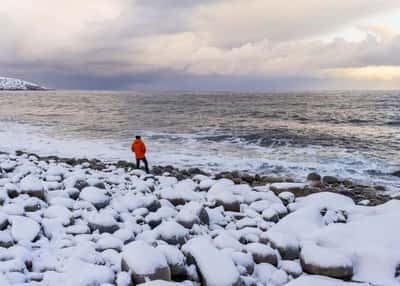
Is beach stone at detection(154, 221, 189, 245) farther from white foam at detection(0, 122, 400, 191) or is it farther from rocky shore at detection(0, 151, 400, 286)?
white foam at detection(0, 122, 400, 191)

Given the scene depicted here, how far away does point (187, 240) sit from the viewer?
5.04 metres

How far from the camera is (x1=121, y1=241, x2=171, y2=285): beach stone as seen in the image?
376 centimetres

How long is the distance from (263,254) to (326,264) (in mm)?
758

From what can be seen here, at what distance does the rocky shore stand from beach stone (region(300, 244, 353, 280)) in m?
0.01

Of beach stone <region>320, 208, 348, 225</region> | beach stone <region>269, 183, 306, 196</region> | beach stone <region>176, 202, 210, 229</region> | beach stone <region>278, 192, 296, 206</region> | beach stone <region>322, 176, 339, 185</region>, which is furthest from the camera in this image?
beach stone <region>322, 176, 339, 185</region>

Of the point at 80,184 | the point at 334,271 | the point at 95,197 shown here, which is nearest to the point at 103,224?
the point at 95,197

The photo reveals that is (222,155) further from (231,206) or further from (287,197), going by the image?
(231,206)

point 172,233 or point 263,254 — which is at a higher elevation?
point 172,233

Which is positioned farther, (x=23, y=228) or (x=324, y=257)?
(x=23, y=228)

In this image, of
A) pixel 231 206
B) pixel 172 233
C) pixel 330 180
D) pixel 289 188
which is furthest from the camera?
pixel 330 180

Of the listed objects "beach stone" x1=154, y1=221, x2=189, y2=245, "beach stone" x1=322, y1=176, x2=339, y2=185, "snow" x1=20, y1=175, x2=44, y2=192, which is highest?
"snow" x1=20, y1=175, x2=44, y2=192

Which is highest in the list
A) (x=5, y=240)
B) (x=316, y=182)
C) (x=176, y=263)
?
(x=5, y=240)

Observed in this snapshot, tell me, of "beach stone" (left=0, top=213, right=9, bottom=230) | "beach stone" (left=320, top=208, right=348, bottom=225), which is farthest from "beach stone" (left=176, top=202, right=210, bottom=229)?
"beach stone" (left=0, top=213, right=9, bottom=230)

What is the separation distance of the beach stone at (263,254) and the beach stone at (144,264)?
122cm
